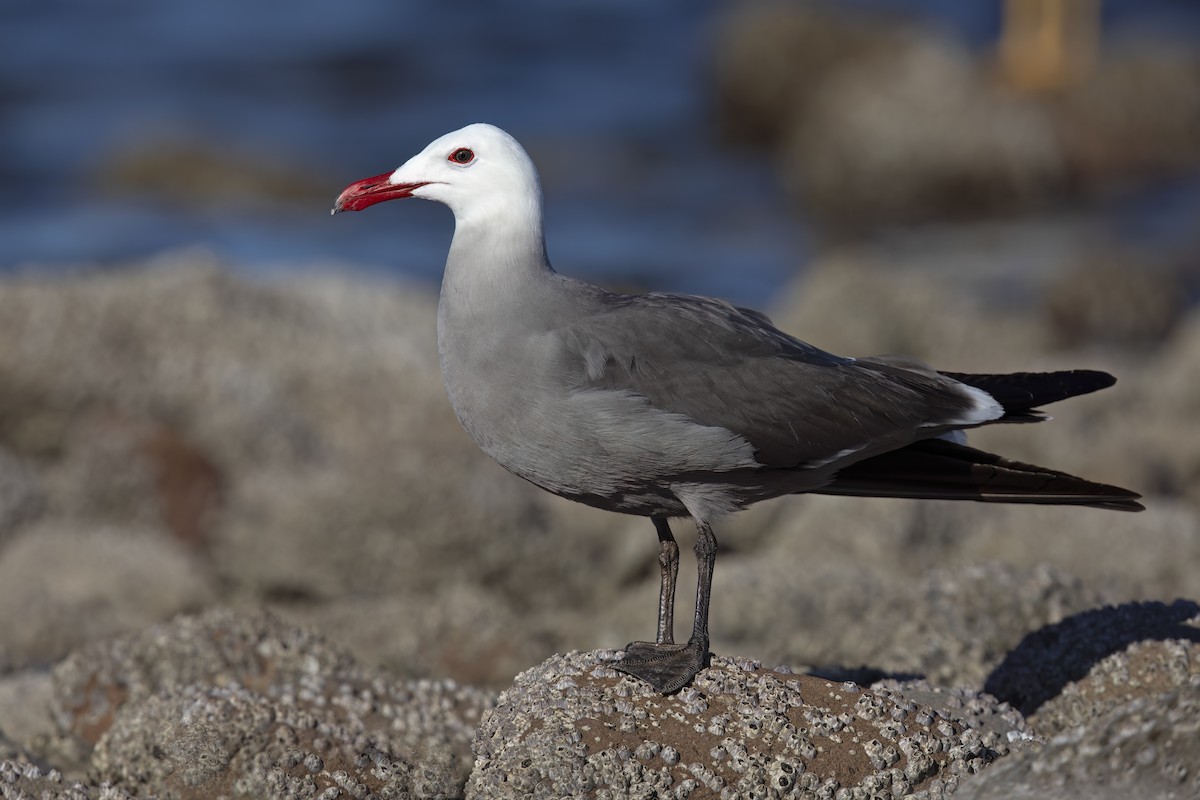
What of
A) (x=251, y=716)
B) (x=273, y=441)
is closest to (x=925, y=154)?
(x=273, y=441)

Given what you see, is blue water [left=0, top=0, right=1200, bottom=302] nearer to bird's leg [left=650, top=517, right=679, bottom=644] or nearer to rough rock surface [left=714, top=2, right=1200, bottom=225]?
rough rock surface [left=714, top=2, right=1200, bottom=225]

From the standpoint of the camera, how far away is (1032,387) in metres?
5.06

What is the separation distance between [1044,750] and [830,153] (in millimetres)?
17784

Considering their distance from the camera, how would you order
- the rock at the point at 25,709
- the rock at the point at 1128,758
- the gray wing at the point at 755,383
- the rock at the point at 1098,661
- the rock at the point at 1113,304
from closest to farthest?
the rock at the point at 1128,758
the gray wing at the point at 755,383
the rock at the point at 1098,661
the rock at the point at 25,709
the rock at the point at 1113,304

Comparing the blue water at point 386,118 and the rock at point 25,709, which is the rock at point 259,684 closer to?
the rock at point 25,709

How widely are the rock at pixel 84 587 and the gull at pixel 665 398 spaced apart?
305 centimetres

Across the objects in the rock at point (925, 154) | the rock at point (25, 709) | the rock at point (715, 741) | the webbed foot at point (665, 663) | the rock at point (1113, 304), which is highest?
the rock at point (925, 154)

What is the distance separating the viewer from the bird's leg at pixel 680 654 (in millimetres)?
4375

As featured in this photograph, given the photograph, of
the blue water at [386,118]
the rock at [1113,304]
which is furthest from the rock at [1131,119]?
the rock at [1113,304]

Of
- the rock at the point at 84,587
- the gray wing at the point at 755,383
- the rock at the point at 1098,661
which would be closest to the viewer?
the gray wing at the point at 755,383

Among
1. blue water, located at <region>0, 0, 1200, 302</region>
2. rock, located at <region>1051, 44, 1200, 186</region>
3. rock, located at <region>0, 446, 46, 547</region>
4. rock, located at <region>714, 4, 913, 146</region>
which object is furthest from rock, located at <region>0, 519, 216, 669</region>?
rock, located at <region>714, 4, 913, 146</region>

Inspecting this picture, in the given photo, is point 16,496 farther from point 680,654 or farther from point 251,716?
point 680,654

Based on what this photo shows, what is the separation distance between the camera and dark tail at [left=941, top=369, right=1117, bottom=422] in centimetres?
504

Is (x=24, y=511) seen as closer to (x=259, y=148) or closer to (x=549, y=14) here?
(x=259, y=148)
